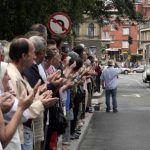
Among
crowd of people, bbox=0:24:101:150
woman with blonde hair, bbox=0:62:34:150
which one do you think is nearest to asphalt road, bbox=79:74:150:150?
crowd of people, bbox=0:24:101:150

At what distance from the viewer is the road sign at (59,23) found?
52.2 ft

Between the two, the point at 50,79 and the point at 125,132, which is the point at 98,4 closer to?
the point at 125,132

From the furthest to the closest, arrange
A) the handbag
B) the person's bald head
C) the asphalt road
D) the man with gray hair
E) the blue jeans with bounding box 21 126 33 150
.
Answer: the asphalt road → the handbag → the man with gray hair → the blue jeans with bounding box 21 126 33 150 → the person's bald head

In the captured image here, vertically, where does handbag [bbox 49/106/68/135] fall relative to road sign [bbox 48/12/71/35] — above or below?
below

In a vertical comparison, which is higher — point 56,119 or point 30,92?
point 30,92

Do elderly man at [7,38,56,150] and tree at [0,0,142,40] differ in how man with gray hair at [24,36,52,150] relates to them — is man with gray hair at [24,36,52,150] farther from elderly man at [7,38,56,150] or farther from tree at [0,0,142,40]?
tree at [0,0,142,40]

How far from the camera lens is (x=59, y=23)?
642 inches

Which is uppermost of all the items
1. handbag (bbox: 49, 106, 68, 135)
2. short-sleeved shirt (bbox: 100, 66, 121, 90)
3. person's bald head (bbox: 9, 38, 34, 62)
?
person's bald head (bbox: 9, 38, 34, 62)

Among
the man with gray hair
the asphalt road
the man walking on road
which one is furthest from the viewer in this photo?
the man walking on road

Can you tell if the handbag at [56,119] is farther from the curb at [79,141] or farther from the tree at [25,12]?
the tree at [25,12]

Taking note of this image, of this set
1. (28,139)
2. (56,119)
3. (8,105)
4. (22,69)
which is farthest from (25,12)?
(8,105)

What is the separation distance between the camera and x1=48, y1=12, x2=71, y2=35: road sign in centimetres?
1591

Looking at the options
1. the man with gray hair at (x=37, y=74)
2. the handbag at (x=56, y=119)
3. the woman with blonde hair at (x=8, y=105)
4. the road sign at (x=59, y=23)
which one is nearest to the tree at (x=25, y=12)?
the road sign at (x=59, y=23)

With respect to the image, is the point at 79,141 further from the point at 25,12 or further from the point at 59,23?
Result: the point at 59,23
